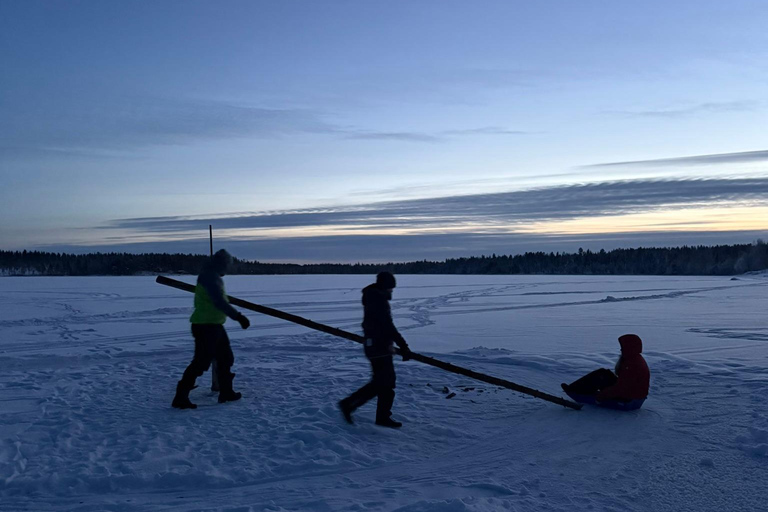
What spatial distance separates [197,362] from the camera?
6.77 meters

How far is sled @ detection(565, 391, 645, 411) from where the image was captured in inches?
265

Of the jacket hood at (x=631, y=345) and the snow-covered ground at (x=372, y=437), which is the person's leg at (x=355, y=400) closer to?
the snow-covered ground at (x=372, y=437)

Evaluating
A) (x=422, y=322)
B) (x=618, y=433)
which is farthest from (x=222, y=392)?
(x=422, y=322)

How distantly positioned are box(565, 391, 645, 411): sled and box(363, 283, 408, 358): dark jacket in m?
2.38

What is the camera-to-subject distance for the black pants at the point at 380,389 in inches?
242

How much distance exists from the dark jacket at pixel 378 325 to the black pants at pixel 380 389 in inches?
3.9

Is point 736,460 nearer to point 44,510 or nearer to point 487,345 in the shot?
point 44,510

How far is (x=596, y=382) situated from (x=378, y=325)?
2.72m

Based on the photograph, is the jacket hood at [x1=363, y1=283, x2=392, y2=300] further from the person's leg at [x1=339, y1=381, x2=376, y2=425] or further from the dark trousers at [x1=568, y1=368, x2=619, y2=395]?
the dark trousers at [x1=568, y1=368, x2=619, y2=395]

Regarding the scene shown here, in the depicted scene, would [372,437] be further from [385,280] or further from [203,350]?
[203,350]

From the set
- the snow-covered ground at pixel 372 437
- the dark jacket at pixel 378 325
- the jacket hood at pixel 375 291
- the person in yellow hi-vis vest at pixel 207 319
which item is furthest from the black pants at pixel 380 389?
the person in yellow hi-vis vest at pixel 207 319

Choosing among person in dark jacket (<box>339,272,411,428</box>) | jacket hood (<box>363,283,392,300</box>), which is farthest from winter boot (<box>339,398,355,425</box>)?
jacket hood (<box>363,283,392,300</box>)

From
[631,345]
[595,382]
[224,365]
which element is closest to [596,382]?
[595,382]

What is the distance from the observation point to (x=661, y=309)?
69.3 feet
